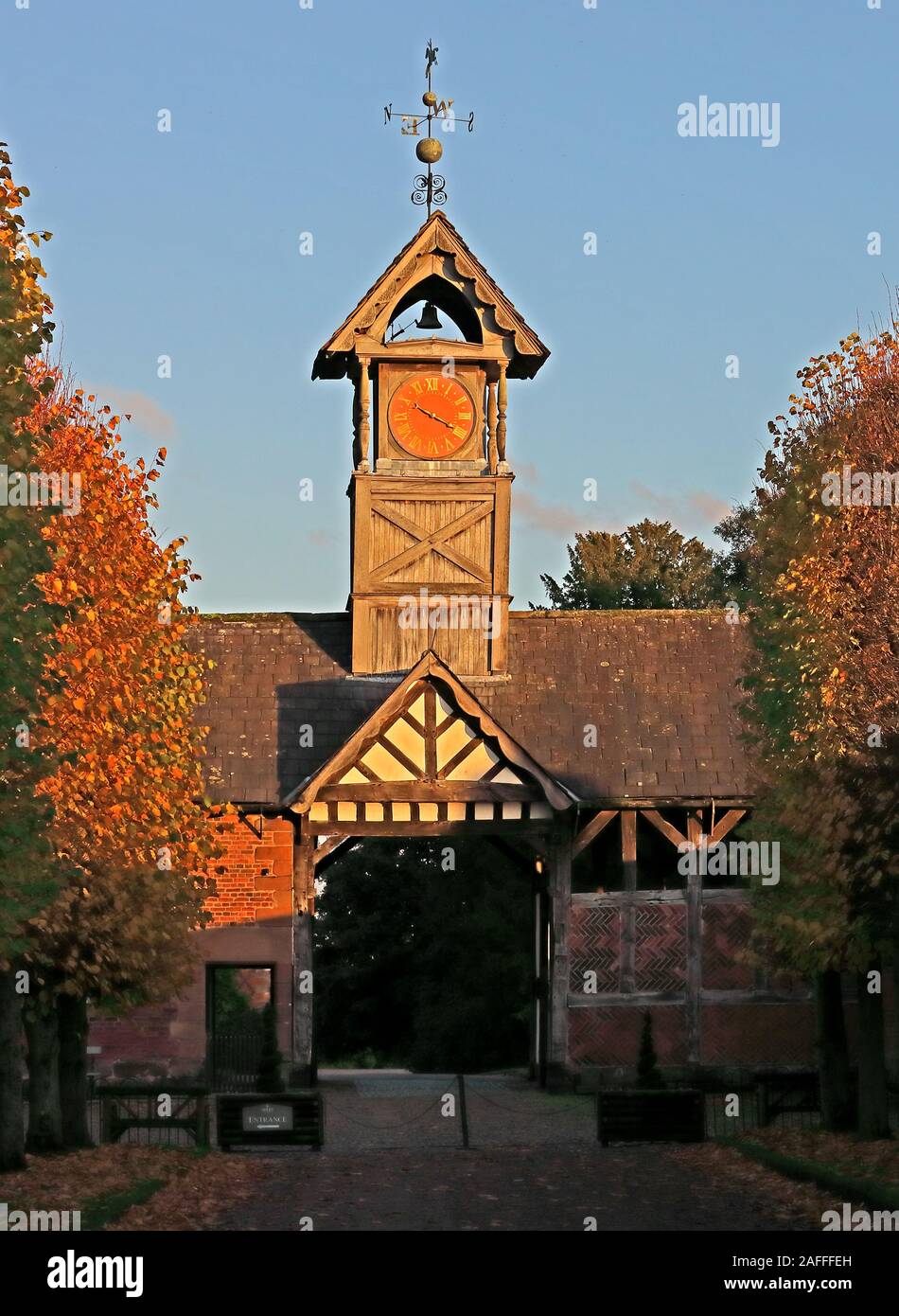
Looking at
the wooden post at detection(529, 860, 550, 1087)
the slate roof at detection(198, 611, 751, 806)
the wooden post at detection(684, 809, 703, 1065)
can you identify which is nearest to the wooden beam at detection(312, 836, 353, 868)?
the slate roof at detection(198, 611, 751, 806)

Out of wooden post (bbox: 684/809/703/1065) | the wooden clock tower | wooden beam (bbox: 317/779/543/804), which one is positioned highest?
the wooden clock tower

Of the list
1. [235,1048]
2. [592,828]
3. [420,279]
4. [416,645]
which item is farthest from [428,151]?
[235,1048]

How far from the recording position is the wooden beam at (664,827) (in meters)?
29.4

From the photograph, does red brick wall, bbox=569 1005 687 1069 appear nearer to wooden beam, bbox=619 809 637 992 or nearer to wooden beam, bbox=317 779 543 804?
wooden beam, bbox=619 809 637 992

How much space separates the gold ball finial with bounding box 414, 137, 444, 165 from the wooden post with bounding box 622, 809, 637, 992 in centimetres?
1221

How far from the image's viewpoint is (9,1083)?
18.6m

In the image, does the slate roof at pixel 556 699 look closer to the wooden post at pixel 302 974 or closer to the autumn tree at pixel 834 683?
the wooden post at pixel 302 974

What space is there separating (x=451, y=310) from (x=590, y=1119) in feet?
48.6

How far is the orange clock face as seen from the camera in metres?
31.9

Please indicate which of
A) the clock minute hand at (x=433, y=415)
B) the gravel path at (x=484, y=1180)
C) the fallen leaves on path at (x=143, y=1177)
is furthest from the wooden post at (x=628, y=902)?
the fallen leaves on path at (x=143, y=1177)

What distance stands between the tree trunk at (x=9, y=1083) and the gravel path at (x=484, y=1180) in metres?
2.46

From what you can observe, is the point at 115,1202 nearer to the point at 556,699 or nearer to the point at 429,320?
the point at 556,699

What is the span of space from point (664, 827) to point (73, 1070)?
11.2 metres

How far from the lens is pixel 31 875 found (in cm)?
1634
